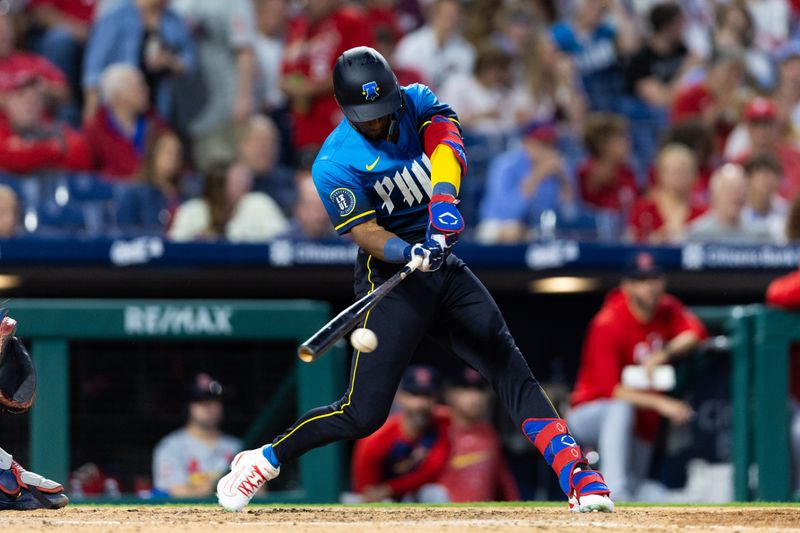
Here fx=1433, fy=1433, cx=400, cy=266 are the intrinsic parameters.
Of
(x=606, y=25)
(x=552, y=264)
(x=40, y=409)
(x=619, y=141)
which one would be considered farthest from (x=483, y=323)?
(x=606, y=25)

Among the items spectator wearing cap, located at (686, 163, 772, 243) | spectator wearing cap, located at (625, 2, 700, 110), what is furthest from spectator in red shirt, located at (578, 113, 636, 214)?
spectator wearing cap, located at (625, 2, 700, 110)

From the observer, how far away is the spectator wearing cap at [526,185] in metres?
8.54

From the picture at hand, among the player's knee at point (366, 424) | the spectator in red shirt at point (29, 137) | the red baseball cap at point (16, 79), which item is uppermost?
the red baseball cap at point (16, 79)

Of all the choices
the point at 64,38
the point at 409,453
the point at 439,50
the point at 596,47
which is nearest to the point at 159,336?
the point at 409,453

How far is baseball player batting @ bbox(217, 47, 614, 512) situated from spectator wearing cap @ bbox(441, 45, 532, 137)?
473cm

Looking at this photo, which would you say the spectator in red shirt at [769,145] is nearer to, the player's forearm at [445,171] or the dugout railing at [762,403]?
the dugout railing at [762,403]

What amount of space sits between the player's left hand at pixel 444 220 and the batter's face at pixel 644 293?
2901 mm

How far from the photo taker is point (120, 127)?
8641 millimetres

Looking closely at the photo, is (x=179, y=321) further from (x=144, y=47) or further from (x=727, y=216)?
(x=727, y=216)

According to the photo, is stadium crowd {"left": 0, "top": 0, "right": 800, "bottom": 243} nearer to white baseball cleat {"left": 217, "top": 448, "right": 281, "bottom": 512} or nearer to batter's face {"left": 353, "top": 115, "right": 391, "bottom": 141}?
white baseball cleat {"left": 217, "top": 448, "right": 281, "bottom": 512}

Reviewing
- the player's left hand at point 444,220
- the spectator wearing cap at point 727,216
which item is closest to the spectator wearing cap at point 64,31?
the spectator wearing cap at point 727,216

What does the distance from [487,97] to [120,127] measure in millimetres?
2559

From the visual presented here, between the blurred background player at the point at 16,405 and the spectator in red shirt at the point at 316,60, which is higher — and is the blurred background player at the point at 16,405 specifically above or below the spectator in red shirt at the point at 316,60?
below

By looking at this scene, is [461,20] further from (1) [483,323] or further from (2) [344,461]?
(1) [483,323]
